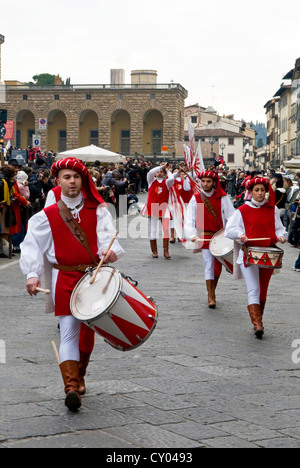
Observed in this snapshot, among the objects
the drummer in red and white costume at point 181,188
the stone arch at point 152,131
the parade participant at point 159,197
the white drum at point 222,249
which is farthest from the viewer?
the stone arch at point 152,131

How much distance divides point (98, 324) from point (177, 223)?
428 inches

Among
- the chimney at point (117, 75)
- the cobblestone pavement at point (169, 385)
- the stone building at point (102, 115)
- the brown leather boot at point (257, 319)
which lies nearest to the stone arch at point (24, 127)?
the stone building at point (102, 115)

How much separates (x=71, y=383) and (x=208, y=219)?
4.75 meters

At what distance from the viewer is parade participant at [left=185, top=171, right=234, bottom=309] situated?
31.1 feet

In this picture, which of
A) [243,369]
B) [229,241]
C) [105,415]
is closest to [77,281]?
[105,415]

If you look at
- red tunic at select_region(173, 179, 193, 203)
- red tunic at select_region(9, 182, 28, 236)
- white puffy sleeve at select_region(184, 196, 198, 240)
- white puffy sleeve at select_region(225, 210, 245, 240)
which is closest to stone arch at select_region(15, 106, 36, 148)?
red tunic at select_region(173, 179, 193, 203)

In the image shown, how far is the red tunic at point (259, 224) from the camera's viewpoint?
26.1 ft

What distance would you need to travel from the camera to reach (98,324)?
4902mm

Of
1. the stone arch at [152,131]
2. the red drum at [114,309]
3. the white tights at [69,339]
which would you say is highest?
the stone arch at [152,131]

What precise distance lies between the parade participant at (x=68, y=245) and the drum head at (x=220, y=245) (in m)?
3.71

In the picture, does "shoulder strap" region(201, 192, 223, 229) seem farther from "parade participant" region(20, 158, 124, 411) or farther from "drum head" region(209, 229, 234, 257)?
"parade participant" region(20, 158, 124, 411)

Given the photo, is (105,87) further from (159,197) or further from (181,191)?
(159,197)

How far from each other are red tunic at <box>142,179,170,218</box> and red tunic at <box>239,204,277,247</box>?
7132 mm

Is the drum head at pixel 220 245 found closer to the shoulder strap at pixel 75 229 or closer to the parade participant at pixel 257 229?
the parade participant at pixel 257 229
